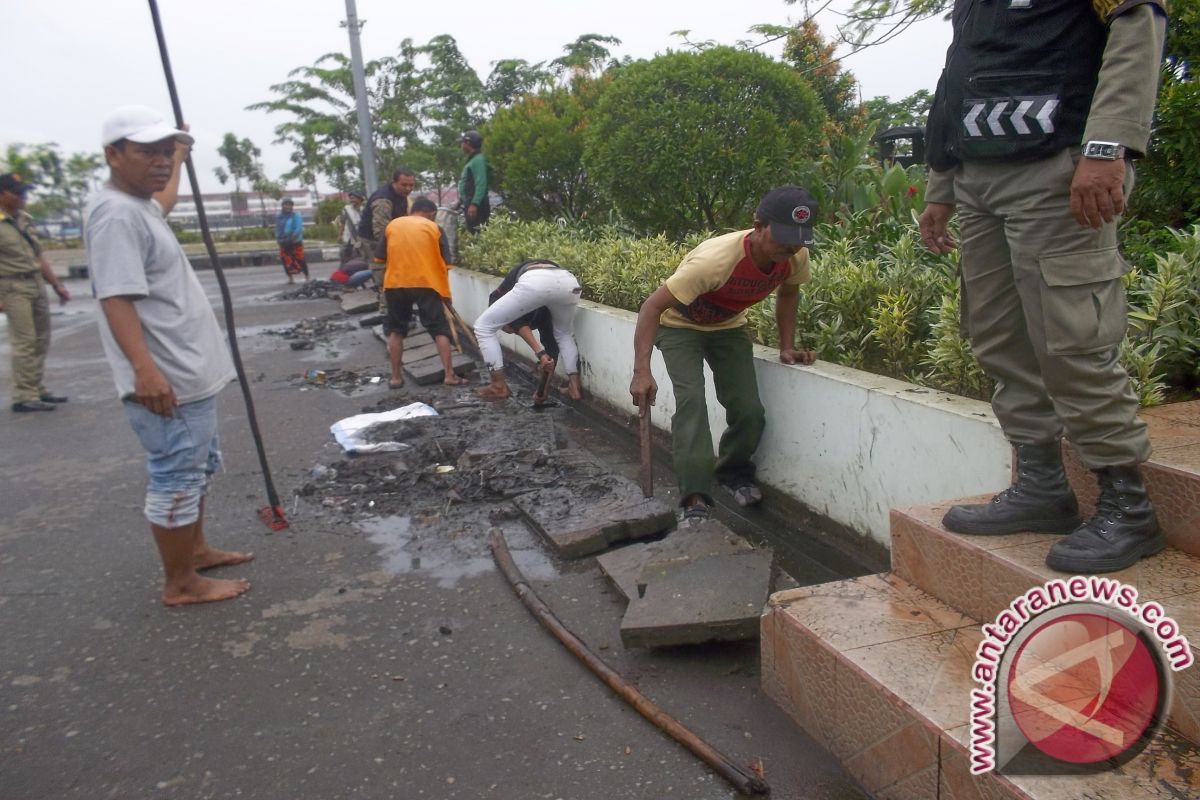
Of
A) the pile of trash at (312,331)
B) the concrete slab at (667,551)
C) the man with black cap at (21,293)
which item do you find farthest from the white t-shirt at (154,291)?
the pile of trash at (312,331)

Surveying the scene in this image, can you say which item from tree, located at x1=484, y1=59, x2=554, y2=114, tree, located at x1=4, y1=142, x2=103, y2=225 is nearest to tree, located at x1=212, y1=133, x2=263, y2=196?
tree, located at x1=4, y1=142, x2=103, y2=225

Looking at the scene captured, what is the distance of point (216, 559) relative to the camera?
13.0ft

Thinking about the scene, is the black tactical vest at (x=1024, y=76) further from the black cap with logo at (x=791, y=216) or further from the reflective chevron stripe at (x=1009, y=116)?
the black cap with logo at (x=791, y=216)

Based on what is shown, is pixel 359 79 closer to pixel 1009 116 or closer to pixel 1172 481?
pixel 1009 116

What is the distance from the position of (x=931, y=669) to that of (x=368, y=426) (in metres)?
4.63

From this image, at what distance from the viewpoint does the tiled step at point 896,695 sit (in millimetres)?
1843

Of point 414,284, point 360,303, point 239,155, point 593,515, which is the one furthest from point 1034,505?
point 239,155

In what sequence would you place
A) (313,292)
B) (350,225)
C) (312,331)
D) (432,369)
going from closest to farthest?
(432,369) < (312,331) < (350,225) < (313,292)

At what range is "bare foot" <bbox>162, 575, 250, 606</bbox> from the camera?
11.8 ft

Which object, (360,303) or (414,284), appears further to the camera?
(360,303)

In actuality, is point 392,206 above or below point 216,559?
above

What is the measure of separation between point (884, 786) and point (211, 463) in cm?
294

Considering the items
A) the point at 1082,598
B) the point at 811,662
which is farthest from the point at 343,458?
the point at 1082,598

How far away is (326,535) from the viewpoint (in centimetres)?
431
